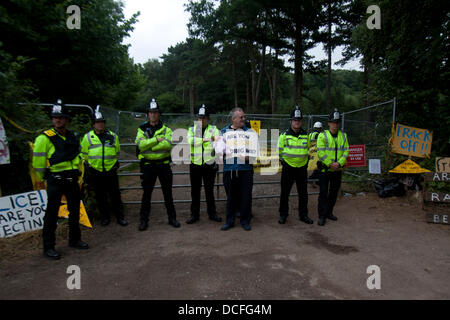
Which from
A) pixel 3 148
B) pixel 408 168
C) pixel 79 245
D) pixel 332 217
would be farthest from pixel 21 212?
pixel 408 168

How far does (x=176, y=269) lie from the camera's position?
12.1 ft

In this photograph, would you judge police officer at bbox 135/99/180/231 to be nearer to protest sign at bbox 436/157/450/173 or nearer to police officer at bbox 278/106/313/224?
police officer at bbox 278/106/313/224

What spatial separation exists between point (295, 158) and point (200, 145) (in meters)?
1.72

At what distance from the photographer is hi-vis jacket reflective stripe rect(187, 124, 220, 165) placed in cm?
517

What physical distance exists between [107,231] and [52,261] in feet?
3.86

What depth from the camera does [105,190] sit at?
5.38 meters

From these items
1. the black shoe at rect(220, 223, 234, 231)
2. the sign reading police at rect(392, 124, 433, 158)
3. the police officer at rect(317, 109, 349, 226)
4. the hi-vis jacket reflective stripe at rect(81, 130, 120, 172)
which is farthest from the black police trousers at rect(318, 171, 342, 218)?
the hi-vis jacket reflective stripe at rect(81, 130, 120, 172)

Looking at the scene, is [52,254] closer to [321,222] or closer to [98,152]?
[98,152]

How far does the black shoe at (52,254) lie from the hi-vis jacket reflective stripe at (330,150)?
14.8ft

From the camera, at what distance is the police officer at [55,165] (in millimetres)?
4016

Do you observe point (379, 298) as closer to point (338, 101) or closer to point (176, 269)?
point (176, 269)

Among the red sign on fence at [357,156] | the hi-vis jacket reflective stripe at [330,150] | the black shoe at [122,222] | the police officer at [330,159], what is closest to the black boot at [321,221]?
the police officer at [330,159]

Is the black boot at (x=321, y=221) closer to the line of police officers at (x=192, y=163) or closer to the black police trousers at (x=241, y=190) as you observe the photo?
the line of police officers at (x=192, y=163)
